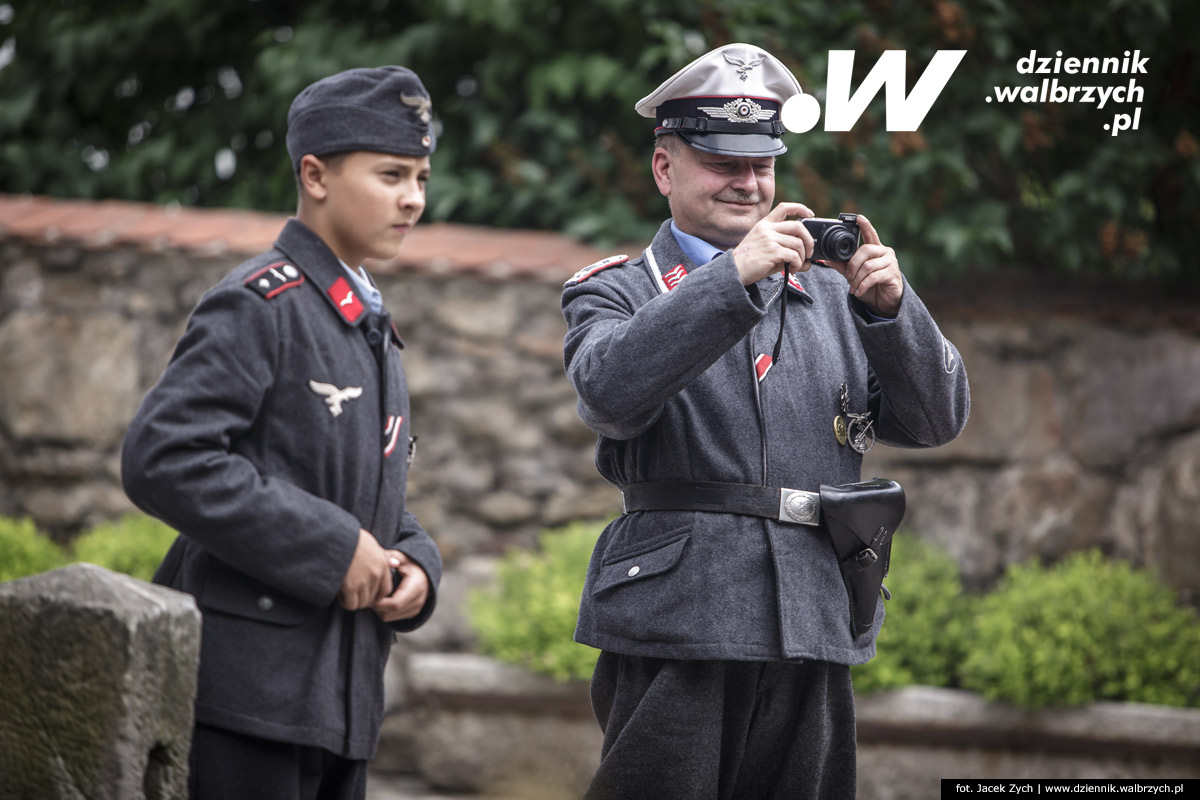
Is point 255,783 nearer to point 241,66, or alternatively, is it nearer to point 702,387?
point 702,387

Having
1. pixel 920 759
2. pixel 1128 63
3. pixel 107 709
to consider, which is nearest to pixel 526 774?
pixel 920 759

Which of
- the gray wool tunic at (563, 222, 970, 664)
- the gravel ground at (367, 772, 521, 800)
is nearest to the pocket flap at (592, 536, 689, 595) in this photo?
the gray wool tunic at (563, 222, 970, 664)

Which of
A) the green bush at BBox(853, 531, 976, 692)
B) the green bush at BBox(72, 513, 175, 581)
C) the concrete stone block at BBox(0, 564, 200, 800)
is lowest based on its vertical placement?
the green bush at BBox(853, 531, 976, 692)

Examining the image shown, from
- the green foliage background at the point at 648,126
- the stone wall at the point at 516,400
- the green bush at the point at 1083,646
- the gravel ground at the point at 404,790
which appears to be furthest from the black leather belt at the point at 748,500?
the green foliage background at the point at 648,126

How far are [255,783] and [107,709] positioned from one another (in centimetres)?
31

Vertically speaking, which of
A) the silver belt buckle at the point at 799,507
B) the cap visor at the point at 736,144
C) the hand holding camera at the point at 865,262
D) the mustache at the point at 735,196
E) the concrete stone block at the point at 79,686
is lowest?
the concrete stone block at the point at 79,686

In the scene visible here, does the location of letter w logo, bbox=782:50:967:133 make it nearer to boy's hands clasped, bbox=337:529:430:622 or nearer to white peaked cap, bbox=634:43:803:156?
white peaked cap, bbox=634:43:803:156

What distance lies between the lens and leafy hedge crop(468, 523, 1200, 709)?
416 centimetres

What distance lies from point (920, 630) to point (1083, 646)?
521 mm

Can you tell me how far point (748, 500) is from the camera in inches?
84.5

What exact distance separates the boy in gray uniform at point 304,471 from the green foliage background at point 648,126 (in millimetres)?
2829

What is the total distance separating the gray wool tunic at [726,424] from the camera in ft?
6.61

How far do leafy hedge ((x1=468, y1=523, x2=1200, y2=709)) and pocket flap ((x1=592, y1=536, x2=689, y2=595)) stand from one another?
Answer: 80.5 inches

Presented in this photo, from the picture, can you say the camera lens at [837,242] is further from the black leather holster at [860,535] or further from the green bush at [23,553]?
the green bush at [23,553]
